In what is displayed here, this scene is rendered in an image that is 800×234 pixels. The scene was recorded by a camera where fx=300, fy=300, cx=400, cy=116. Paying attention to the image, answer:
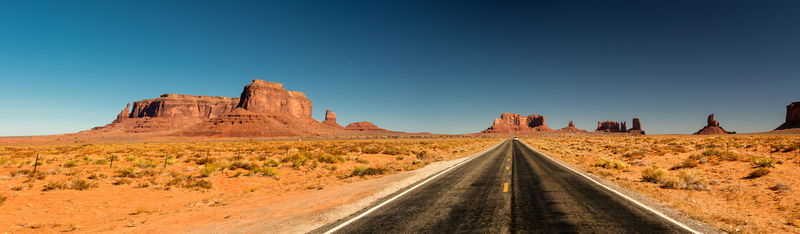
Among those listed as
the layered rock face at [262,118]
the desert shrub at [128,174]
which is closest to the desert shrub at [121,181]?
the desert shrub at [128,174]

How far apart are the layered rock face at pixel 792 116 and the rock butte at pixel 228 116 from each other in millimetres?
176802

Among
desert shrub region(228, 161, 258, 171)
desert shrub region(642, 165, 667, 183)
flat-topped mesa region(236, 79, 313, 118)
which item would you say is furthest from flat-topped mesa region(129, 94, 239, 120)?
desert shrub region(642, 165, 667, 183)

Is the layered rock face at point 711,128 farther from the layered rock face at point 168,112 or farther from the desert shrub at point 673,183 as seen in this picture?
the layered rock face at point 168,112

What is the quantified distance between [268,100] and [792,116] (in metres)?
219

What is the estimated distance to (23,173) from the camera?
1438 cm

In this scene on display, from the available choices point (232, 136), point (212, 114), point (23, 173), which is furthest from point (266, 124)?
point (23, 173)

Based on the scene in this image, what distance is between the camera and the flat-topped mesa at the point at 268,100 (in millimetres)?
146625

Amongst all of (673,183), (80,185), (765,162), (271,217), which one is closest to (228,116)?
(80,185)

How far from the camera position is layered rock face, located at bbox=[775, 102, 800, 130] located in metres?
110

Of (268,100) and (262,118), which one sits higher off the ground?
(268,100)

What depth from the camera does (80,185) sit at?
39.6ft

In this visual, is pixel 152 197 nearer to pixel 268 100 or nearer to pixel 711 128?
pixel 268 100

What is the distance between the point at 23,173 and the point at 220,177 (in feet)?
28.4

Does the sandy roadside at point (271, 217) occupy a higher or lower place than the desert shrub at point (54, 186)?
higher
